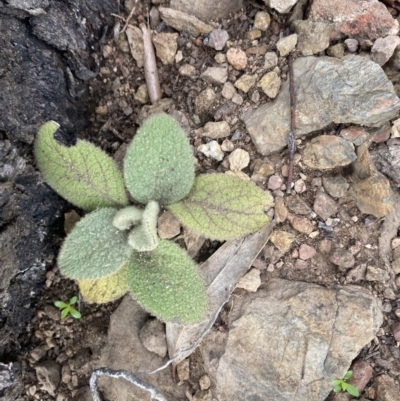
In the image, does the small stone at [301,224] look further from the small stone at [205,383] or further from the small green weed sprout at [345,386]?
the small stone at [205,383]

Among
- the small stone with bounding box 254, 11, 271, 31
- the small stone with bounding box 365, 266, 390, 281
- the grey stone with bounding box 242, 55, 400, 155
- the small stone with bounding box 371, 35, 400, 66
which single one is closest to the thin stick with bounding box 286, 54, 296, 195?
the grey stone with bounding box 242, 55, 400, 155

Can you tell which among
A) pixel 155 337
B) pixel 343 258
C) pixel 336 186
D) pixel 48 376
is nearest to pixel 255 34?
pixel 336 186

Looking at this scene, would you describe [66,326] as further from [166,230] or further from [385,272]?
[385,272]

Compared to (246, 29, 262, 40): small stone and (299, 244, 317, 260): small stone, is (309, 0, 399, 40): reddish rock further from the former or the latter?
(299, 244, 317, 260): small stone

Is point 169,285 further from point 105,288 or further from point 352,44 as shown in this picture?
point 352,44

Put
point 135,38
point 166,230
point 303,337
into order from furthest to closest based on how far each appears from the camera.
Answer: point 135,38, point 166,230, point 303,337

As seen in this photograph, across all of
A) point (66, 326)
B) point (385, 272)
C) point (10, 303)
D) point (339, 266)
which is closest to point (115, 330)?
point (66, 326)

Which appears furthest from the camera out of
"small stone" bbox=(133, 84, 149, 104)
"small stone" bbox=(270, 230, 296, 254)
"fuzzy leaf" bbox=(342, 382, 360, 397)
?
"small stone" bbox=(133, 84, 149, 104)
